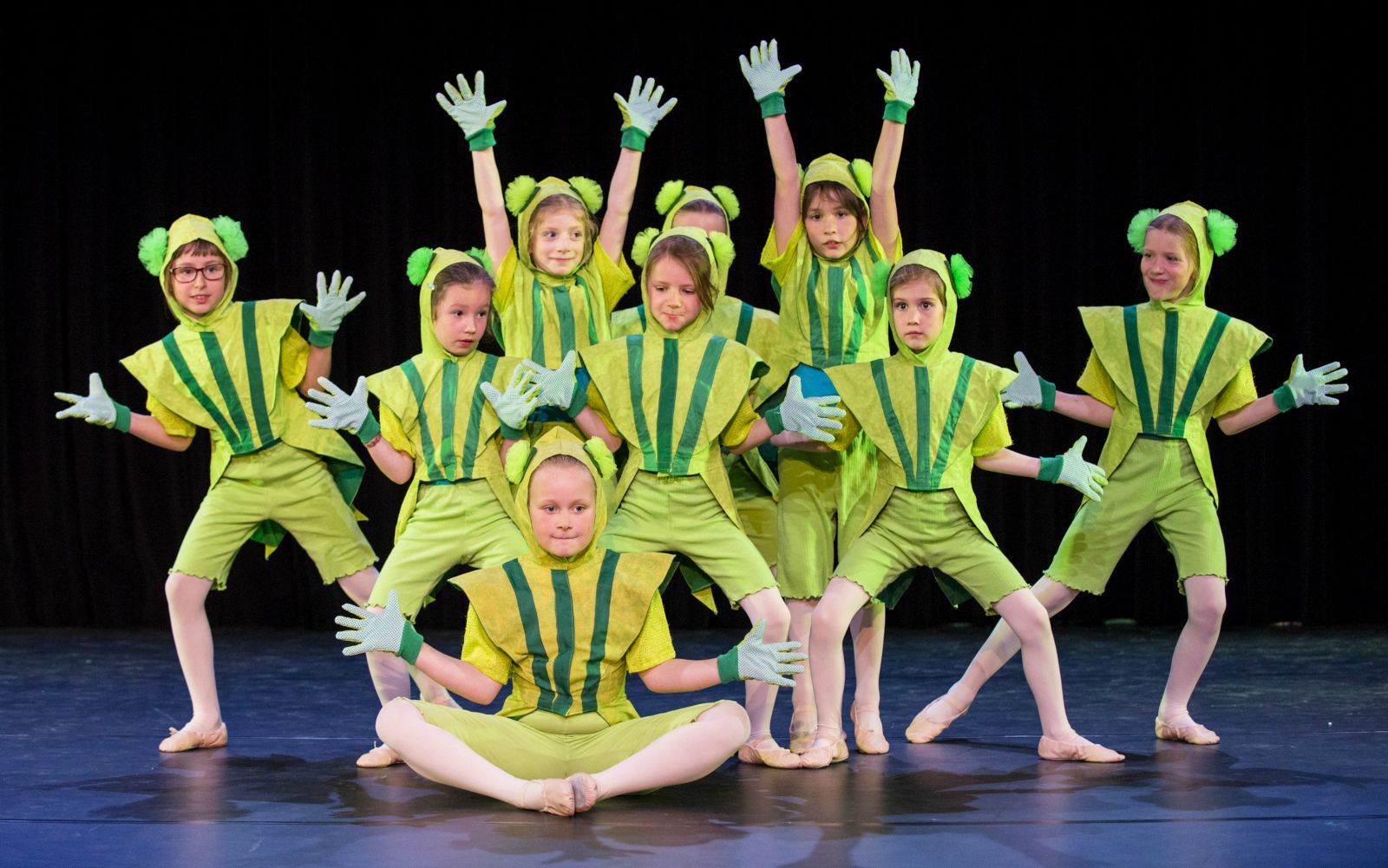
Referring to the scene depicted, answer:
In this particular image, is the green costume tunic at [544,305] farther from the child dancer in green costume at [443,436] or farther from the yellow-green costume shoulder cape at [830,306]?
the yellow-green costume shoulder cape at [830,306]

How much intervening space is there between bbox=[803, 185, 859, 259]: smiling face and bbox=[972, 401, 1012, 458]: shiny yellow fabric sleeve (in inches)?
25.3

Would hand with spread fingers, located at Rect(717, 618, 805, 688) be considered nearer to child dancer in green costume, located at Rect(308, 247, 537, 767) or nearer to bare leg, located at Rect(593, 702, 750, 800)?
bare leg, located at Rect(593, 702, 750, 800)

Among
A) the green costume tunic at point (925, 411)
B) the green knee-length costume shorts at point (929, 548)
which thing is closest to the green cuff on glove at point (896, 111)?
the green costume tunic at point (925, 411)

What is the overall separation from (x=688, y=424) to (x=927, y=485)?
0.62m

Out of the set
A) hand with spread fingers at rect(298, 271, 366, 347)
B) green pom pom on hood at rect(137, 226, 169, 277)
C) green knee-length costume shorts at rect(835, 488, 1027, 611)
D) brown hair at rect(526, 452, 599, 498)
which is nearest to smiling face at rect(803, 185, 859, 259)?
green knee-length costume shorts at rect(835, 488, 1027, 611)

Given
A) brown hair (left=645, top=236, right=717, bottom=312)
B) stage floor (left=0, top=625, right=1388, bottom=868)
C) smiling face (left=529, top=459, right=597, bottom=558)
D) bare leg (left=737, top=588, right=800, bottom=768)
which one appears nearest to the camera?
stage floor (left=0, top=625, right=1388, bottom=868)

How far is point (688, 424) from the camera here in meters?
3.91

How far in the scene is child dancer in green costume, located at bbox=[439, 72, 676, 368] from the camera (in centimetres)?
429

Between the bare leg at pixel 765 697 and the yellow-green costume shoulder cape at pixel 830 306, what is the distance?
724mm

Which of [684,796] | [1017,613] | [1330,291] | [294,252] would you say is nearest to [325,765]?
[684,796]

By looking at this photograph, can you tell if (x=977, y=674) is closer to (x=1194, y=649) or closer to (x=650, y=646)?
(x=1194, y=649)

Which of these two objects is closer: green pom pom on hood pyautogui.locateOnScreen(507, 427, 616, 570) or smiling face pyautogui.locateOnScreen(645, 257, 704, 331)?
green pom pom on hood pyautogui.locateOnScreen(507, 427, 616, 570)

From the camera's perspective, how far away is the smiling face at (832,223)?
4348mm

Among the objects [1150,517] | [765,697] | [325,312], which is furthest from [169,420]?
[1150,517]
